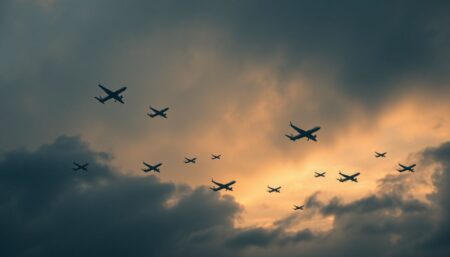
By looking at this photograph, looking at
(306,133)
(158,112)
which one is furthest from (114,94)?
(306,133)

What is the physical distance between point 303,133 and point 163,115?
54920 mm

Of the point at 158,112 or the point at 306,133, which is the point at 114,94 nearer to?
the point at 158,112

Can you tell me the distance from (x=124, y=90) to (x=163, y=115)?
909 inches

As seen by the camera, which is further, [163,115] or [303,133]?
[163,115]

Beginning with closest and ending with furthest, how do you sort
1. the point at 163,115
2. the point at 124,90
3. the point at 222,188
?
the point at 124,90, the point at 163,115, the point at 222,188

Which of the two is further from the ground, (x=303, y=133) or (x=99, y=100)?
(x=99, y=100)

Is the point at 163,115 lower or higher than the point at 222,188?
higher

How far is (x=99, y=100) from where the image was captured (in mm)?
159750

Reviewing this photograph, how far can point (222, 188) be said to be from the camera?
611 ft

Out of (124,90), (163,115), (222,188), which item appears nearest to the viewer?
(124,90)

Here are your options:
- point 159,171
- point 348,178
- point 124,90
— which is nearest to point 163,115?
point 124,90

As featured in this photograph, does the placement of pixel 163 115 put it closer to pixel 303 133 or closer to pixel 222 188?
pixel 222 188

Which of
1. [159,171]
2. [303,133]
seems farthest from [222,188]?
[303,133]

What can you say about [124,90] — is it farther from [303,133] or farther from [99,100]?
[303,133]
